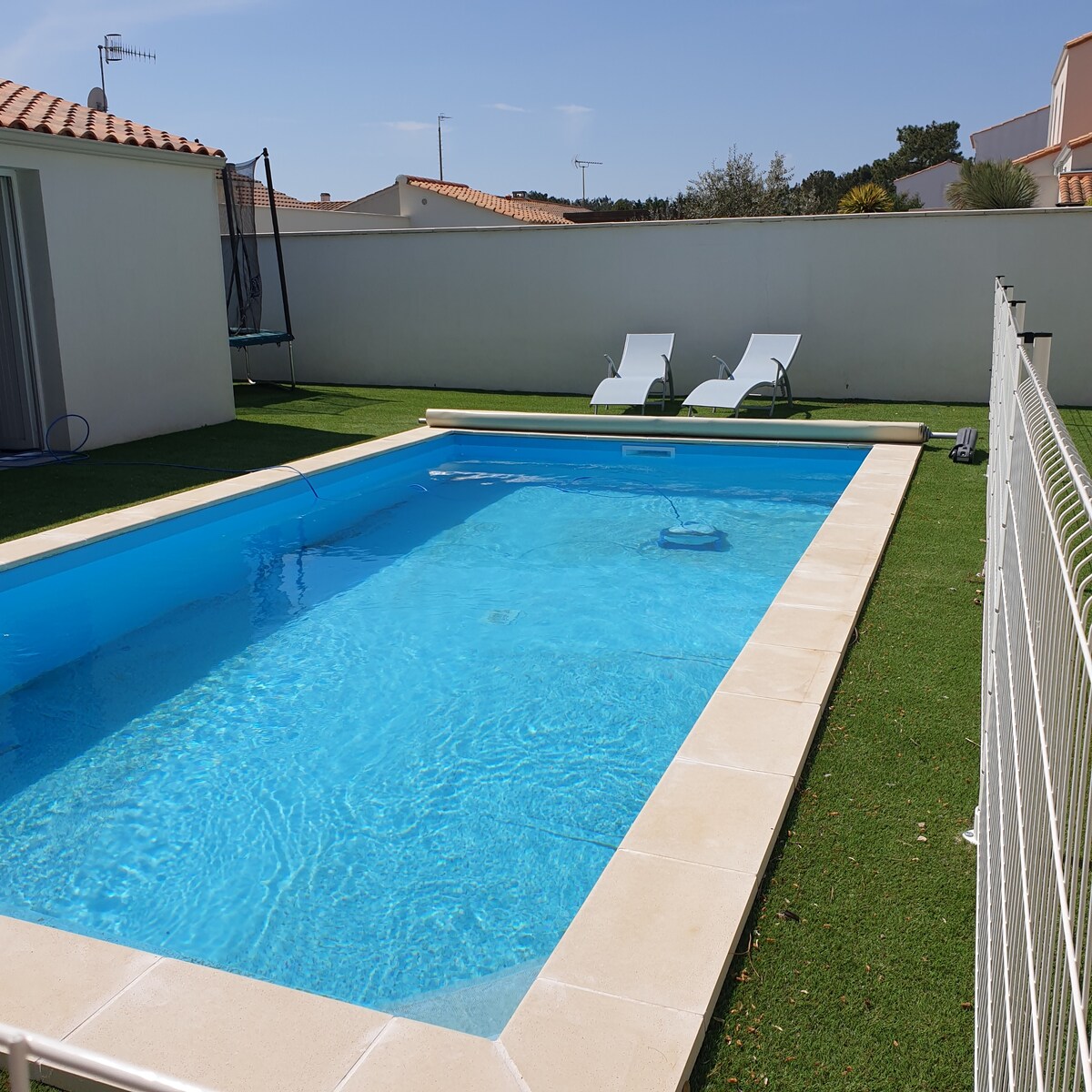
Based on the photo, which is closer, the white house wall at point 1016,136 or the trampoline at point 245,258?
the trampoline at point 245,258

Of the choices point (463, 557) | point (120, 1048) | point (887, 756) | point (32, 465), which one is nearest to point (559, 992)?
point (120, 1048)

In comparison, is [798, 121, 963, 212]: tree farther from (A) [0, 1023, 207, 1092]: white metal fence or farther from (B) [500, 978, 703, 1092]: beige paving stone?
(A) [0, 1023, 207, 1092]: white metal fence

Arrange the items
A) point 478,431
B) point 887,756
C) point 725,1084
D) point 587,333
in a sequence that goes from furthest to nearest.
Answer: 1. point 587,333
2. point 478,431
3. point 887,756
4. point 725,1084

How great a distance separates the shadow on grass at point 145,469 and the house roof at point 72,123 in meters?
2.96

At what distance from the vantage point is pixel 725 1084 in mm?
Answer: 2225

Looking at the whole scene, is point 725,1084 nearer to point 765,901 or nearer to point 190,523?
point 765,901

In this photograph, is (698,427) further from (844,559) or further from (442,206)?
(442,206)

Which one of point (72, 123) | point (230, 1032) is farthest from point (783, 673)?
point (72, 123)

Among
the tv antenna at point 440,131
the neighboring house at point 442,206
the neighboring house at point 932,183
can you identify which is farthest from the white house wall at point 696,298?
the tv antenna at point 440,131

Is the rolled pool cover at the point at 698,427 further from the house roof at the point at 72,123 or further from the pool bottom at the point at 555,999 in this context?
the pool bottom at the point at 555,999

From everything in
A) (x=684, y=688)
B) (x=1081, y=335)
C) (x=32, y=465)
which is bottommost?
(x=684, y=688)

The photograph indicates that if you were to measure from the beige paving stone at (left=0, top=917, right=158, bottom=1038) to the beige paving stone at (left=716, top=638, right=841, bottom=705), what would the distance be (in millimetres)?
2483

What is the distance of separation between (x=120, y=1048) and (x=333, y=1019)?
0.47 metres

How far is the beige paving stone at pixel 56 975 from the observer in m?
2.44
